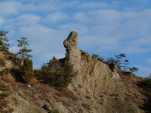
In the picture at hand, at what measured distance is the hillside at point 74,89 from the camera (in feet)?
172

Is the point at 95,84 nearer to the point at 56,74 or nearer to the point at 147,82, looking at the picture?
the point at 56,74

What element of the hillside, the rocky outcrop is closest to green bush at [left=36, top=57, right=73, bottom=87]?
the hillside

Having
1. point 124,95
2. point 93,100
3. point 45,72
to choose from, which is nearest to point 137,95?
point 124,95

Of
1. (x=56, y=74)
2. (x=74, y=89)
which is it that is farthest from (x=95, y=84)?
(x=56, y=74)

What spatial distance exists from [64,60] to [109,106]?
6181 millimetres

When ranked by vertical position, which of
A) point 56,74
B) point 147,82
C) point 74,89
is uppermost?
point 56,74

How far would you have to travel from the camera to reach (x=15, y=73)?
57.1m

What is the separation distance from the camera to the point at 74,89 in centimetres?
5941

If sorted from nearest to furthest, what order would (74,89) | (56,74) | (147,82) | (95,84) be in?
(56,74) < (74,89) < (95,84) < (147,82)

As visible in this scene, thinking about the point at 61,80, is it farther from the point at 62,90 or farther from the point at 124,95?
A: the point at 124,95

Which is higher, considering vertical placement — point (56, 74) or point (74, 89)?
point (56, 74)

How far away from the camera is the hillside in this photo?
52375 millimetres

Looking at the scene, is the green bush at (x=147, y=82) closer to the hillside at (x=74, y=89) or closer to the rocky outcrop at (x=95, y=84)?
the hillside at (x=74, y=89)

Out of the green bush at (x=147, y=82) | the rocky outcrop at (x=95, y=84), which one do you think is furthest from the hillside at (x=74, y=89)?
the green bush at (x=147, y=82)
